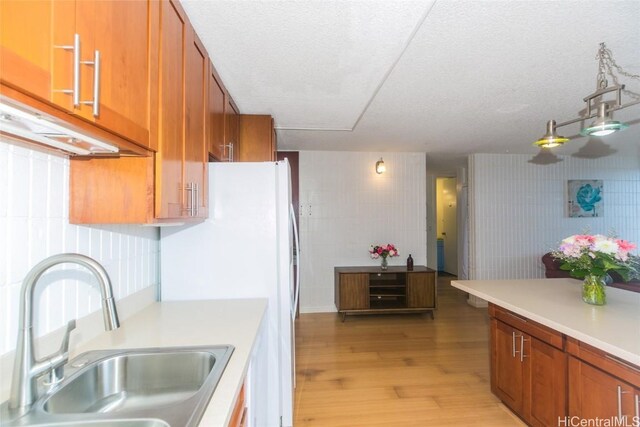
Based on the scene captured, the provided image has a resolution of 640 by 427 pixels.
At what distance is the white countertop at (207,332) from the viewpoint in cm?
92

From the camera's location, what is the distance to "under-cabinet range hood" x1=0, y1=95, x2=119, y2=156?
0.61m

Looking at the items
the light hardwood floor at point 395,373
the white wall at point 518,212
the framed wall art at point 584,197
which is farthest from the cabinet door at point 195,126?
the framed wall art at point 584,197

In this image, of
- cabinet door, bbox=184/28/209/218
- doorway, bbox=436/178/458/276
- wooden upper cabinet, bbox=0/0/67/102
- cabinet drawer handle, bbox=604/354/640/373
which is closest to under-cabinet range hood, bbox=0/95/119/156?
wooden upper cabinet, bbox=0/0/67/102

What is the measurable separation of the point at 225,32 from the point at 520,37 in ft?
4.90

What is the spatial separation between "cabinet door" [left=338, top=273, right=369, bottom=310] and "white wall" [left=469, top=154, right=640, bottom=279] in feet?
6.04

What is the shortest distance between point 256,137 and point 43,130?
197 centimetres

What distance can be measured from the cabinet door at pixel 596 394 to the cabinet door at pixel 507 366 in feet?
1.28

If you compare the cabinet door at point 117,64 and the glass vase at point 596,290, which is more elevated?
the cabinet door at point 117,64

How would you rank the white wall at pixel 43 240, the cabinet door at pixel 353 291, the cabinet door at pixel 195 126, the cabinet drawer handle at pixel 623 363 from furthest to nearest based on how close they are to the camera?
the cabinet door at pixel 353 291
the cabinet door at pixel 195 126
the cabinet drawer handle at pixel 623 363
the white wall at pixel 43 240

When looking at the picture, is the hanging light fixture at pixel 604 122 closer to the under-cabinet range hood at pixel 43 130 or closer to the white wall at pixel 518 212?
the under-cabinet range hood at pixel 43 130

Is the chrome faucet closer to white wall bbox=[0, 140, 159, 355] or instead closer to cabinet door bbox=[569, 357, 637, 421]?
white wall bbox=[0, 140, 159, 355]

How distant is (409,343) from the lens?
3.26 metres

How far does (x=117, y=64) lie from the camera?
854 mm

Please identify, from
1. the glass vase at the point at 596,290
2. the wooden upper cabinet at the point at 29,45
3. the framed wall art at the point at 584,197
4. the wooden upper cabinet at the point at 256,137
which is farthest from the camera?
the framed wall art at the point at 584,197
